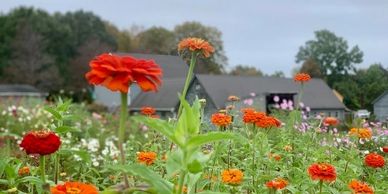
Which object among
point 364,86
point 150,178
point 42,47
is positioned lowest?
point 150,178

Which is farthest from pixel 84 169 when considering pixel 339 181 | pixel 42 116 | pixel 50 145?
pixel 42 116

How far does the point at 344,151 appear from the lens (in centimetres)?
259

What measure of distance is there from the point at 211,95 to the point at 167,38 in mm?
1405

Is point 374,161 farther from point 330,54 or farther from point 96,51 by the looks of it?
Answer: point 96,51

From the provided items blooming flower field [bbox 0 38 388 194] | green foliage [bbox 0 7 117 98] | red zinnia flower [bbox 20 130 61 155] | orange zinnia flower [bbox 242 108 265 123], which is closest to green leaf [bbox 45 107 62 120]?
blooming flower field [bbox 0 38 388 194]

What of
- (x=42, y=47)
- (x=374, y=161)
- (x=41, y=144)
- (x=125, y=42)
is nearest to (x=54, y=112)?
(x=41, y=144)

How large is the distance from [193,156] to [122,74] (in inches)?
8.1

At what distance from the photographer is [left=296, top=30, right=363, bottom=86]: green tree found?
3.52 m

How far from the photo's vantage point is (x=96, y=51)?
9812 mm

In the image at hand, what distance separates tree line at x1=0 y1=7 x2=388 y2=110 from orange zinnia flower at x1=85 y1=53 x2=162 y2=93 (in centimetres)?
228

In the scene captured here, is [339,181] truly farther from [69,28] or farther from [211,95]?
[69,28]

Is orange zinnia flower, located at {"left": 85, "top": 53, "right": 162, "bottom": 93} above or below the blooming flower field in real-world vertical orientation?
above

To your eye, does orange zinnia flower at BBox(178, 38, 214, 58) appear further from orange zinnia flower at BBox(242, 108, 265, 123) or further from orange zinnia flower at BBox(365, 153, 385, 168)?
orange zinnia flower at BBox(365, 153, 385, 168)

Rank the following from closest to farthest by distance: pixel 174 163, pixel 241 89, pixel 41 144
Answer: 1. pixel 174 163
2. pixel 41 144
3. pixel 241 89
